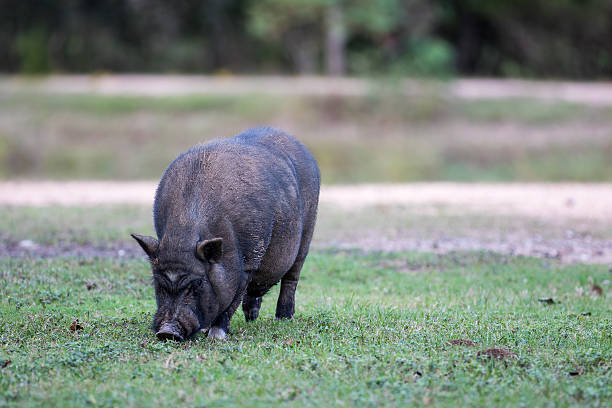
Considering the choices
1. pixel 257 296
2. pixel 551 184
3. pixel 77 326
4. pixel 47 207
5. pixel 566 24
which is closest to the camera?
pixel 77 326

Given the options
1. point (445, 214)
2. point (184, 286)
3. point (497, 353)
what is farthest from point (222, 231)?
point (445, 214)

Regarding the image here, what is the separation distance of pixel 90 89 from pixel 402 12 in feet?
63.9

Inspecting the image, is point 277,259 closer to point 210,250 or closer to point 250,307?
point 250,307

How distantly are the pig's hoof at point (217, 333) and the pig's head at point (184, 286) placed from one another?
0.34 m

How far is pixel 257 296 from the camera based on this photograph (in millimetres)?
8367

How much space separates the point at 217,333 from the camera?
748 cm

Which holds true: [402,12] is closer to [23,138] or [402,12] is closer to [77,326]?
[23,138]

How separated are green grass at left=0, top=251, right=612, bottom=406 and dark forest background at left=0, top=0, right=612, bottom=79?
115 feet

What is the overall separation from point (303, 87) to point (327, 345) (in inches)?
1409

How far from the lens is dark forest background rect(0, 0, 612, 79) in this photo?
47469 mm

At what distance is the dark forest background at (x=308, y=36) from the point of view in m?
47.5

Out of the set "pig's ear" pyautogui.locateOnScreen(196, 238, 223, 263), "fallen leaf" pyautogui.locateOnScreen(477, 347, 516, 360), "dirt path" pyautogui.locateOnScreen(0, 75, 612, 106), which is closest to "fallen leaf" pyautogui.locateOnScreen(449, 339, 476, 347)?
"fallen leaf" pyautogui.locateOnScreen(477, 347, 516, 360)

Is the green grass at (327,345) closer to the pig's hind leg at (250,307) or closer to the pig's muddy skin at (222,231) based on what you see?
the pig's hind leg at (250,307)

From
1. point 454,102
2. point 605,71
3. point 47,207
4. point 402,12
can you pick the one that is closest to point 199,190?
point 47,207
